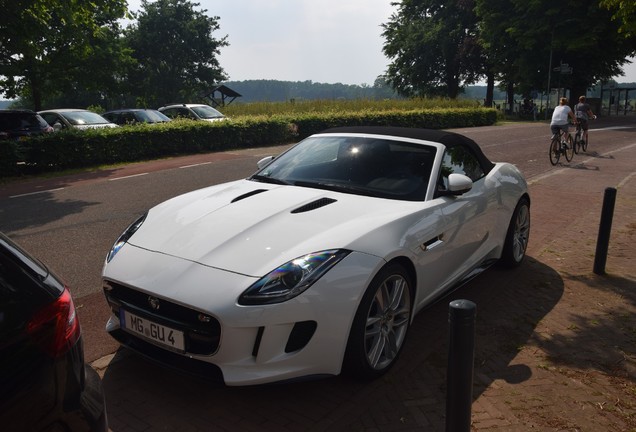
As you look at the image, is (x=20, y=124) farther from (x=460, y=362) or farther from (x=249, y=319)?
(x=460, y=362)

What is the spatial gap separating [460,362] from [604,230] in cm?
387

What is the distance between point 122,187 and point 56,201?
63.2 inches

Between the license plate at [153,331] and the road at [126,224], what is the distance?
0.41m

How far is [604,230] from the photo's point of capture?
545 centimetres

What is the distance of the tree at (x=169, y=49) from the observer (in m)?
56.3

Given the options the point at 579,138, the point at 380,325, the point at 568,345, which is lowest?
the point at 568,345

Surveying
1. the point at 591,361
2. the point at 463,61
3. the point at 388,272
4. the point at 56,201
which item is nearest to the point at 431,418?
the point at 388,272

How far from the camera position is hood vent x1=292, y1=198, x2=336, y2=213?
3.68 metres

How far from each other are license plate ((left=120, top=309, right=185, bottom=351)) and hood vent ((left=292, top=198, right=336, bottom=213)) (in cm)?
120

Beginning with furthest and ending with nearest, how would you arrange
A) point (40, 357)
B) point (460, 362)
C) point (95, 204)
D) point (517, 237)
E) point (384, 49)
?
1. point (384, 49)
2. point (95, 204)
3. point (517, 237)
4. point (460, 362)
5. point (40, 357)

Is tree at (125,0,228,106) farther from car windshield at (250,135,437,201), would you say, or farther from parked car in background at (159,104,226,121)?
car windshield at (250,135,437,201)

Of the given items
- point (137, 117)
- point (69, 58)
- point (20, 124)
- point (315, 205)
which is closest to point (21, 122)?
point (20, 124)

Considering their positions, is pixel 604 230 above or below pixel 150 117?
below

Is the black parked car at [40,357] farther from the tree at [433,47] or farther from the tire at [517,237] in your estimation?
the tree at [433,47]
